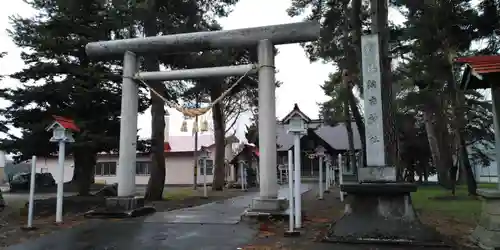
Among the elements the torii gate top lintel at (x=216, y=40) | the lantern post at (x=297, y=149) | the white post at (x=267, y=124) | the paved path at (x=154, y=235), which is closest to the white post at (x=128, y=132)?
the torii gate top lintel at (x=216, y=40)

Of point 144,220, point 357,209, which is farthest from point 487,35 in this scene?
point 144,220

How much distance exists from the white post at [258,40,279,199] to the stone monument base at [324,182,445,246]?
9.03 feet

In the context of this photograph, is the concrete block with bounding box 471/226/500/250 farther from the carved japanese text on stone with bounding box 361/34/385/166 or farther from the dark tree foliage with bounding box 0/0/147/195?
the dark tree foliage with bounding box 0/0/147/195

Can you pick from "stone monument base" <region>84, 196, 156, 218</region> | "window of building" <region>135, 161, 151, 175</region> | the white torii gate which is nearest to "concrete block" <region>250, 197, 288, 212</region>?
the white torii gate

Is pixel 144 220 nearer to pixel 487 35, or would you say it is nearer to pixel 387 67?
pixel 387 67

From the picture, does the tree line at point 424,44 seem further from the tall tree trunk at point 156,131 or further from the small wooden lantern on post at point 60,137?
the small wooden lantern on post at point 60,137

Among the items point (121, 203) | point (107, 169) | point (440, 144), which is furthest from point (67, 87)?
point (107, 169)

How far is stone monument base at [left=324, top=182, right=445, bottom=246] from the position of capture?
6739 millimetres

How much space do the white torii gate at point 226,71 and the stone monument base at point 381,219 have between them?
9.02 ft

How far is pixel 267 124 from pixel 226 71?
192 centimetres

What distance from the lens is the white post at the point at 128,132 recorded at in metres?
10.6

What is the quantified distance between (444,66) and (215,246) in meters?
12.1

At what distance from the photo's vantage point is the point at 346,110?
23.0 metres

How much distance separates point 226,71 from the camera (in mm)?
10430
